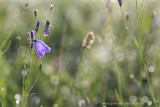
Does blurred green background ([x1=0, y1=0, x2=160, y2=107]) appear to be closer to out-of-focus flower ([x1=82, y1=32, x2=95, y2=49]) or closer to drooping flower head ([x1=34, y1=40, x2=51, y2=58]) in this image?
out-of-focus flower ([x1=82, y1=32, x2=95, y2=49])

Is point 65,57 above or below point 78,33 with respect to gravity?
below

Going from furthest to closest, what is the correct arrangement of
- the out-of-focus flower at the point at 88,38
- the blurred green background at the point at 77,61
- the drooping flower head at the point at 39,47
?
1. the blurred green background at the point at 77,61
2. the out-of-focus flower at the point at 88,38
3. the drooping flower head at the point at 39,47

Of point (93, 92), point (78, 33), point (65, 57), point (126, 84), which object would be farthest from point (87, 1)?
point (93, 92)

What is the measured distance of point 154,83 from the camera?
10.6 feet

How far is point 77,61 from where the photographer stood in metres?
4.05

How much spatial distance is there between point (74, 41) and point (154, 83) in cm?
A: 164

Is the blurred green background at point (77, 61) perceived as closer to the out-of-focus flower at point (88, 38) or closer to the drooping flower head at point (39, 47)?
the out-of-focus flower at point (88, 38)

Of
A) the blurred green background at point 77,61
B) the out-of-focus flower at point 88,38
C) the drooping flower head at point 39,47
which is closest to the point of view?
the drooping flower head at point 39,47

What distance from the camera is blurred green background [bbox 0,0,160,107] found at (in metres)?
2.82

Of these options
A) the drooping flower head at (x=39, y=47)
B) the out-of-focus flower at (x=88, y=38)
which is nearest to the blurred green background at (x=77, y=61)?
the out-of-focus flower at (x=88, y=38)

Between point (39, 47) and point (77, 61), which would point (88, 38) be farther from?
point (77, 61)

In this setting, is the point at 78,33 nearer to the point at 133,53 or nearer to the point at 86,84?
the point at 133,53

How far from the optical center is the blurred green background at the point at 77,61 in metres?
2.82

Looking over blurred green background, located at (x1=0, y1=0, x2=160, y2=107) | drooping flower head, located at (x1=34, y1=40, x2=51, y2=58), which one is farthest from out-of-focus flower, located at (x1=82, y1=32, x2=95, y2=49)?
drooping flower head, located at (x1=34, y1=40, x2=51, y2=58)
